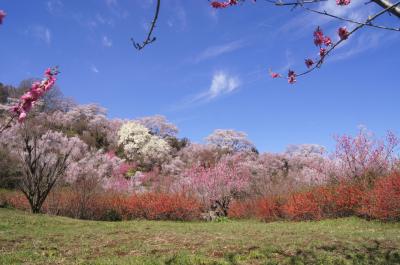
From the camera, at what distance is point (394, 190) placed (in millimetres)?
14750

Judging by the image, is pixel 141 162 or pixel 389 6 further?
pixel 141 162

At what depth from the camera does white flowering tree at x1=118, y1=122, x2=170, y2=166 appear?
4769cm

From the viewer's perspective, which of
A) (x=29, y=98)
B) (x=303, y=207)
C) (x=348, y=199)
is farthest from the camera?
(x=303, y=207)

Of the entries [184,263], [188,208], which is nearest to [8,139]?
[188,208]

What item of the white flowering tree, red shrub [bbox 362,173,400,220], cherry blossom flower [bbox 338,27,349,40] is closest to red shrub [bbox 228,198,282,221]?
red shrub [bbox 362,173,400,220]

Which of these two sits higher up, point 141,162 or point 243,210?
point 141,162

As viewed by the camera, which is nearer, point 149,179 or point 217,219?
point 217,219

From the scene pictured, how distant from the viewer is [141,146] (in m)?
50.4

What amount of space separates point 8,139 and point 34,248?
28099 millimetres

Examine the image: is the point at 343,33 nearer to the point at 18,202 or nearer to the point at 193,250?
the point at 193,250

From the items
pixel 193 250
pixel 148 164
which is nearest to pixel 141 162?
pixel 148 164

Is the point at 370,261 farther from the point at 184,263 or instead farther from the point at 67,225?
the point at 67,225

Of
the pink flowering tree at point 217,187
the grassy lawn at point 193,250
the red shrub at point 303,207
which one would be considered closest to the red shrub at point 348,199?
the red shrub at point 303,207

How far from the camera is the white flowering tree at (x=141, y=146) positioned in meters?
47.7
